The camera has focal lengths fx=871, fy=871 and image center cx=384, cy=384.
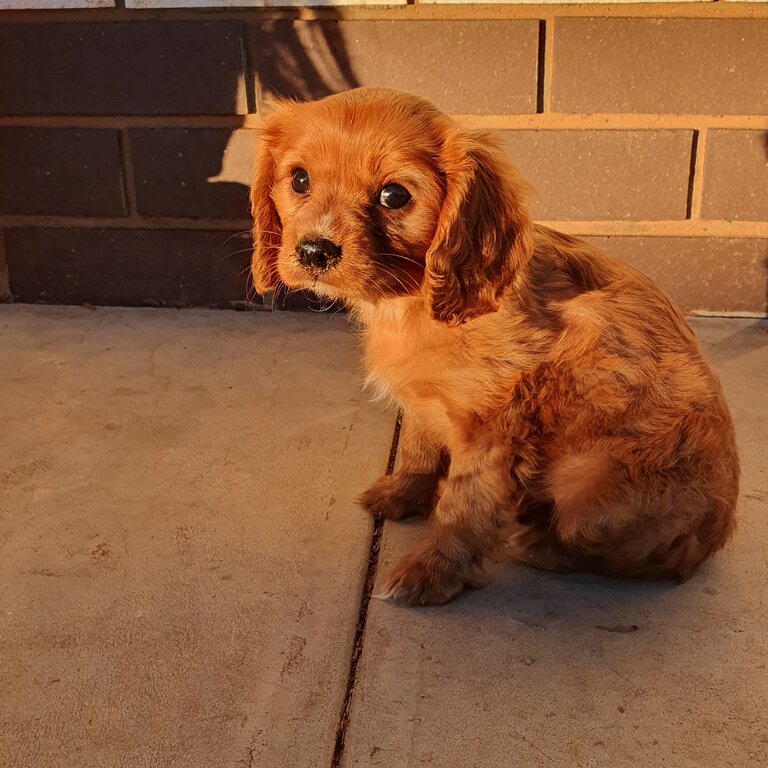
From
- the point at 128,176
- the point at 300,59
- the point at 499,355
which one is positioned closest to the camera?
the point at 499,355

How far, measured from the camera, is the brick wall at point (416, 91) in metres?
3.98

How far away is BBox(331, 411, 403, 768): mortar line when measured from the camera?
185 cm

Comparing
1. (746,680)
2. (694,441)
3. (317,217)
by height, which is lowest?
(746,680)

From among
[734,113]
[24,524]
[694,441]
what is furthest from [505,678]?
[734,113]

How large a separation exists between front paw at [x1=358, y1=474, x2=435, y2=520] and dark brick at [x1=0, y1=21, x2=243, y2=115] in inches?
92.3

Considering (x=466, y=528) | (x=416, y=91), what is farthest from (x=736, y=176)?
(x=466, y=528)

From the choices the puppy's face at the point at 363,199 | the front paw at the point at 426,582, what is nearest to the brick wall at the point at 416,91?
the puppy's face at the point at 363,199

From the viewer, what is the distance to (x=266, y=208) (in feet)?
8.50

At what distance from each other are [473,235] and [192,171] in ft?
8.29

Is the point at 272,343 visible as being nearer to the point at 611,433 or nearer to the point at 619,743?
the point at 611,433

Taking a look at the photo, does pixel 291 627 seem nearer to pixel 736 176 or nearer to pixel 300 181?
pixel 300 181

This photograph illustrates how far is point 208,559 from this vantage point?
2.47 metres

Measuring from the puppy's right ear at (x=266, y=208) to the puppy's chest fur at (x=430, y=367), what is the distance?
1.10 feet

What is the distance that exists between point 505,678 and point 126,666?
0.89 metres
